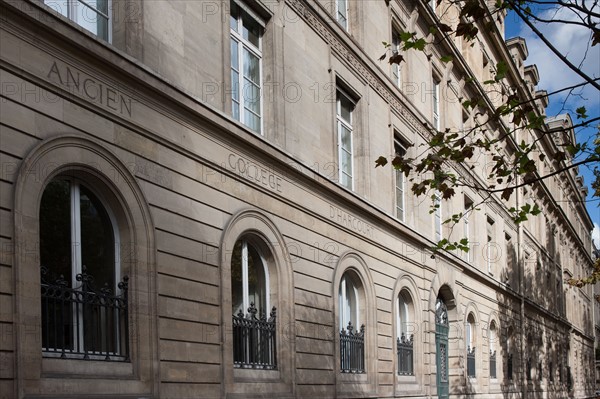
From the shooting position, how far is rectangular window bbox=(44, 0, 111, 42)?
33.2 ft

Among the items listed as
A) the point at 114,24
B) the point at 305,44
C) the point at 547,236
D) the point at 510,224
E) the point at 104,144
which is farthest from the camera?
the point at 547,236

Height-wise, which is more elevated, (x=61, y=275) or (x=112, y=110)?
(x=112, y=110)

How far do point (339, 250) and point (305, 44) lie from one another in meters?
4.39

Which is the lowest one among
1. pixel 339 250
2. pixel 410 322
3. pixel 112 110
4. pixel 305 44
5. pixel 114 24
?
pixel 410 322

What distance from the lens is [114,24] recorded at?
1101 cm

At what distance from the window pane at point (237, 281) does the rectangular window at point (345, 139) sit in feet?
16.7

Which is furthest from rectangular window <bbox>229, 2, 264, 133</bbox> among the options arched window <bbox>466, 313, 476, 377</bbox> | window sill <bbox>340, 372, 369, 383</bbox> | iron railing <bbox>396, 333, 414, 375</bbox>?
arched window <bbox>466, 313, 476, 377</bbox>

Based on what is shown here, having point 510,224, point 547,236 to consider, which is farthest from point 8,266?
point 547,236

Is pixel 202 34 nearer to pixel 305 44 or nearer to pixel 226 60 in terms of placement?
pixel 226 60

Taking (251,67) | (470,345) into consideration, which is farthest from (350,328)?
(470,345)

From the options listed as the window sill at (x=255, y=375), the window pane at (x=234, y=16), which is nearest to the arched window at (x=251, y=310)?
the window sill at (x=255, y=375)

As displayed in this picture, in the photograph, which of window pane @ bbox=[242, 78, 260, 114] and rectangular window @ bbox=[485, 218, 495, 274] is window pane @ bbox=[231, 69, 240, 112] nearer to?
window pane @ bbox=[242, 78, 260, 114]

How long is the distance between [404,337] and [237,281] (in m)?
9.27

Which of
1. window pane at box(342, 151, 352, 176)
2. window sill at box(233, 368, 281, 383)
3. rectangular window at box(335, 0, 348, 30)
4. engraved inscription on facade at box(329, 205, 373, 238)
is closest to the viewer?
window sill at box(233, 368, 281, 383)
